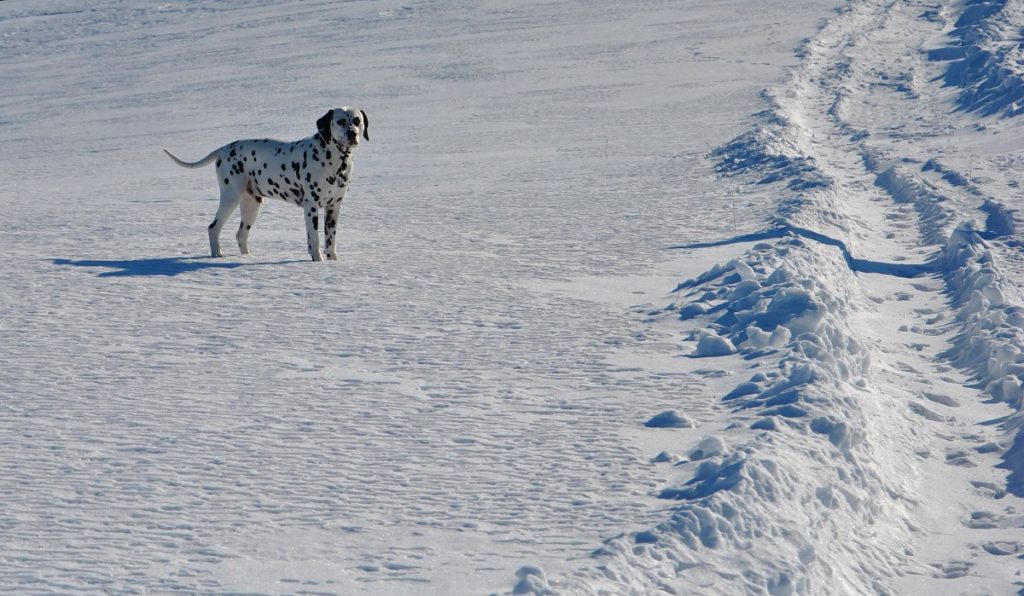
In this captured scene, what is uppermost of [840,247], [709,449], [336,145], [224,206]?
[336,145]

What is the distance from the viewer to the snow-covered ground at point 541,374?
4.44 meters

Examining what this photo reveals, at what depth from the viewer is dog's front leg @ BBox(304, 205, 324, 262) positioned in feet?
31.2

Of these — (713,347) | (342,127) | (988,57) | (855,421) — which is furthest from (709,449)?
(988,57)

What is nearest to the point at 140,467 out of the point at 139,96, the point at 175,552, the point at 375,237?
the point at 175,552

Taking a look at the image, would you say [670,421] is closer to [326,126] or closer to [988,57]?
[326,126]

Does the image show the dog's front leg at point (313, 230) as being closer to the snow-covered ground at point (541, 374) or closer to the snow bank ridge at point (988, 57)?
the snow-covered ground at point (541, 374)

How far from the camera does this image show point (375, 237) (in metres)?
11.3

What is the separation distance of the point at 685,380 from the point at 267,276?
→ 3711 mm

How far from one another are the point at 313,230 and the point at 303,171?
0.47 metres

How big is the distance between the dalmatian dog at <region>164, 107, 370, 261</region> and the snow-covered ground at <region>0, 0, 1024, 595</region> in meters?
0.40

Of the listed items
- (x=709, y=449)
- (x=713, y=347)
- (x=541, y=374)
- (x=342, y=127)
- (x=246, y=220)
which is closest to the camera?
(x=709, y=449)

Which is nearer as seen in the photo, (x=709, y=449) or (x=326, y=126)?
(x=709, y=449)

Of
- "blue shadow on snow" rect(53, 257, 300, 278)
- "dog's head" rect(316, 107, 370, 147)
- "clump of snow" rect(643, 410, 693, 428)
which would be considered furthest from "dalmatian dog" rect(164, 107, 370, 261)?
"clump of snow" rect(643, 410, 693, 428)

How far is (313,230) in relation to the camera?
9555 mm
